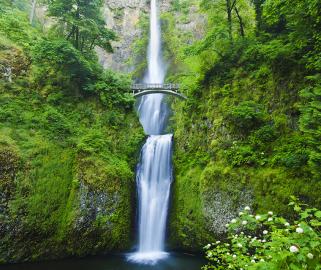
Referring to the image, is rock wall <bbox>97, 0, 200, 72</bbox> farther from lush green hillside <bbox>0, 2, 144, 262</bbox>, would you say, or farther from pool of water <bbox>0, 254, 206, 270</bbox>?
pool of water <bbox>0, 254, 206, 270</bbox>

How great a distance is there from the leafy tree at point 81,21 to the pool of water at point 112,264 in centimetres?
1273

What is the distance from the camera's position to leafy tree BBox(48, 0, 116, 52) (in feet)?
53.6

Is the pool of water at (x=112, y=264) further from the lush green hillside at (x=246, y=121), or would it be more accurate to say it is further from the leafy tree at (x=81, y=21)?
the leafy tree at (x=81, y=21)

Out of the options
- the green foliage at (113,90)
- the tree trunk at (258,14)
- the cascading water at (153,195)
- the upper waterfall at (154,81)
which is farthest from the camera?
the upper waterfall at (154,81)

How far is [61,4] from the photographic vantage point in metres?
16.2

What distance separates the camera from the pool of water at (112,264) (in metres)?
10.7

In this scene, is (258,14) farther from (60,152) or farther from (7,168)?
(7,168)

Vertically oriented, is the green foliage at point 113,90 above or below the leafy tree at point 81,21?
below

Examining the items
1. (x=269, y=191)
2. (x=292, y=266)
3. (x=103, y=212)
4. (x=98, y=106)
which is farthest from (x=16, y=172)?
(x=292, y=266)

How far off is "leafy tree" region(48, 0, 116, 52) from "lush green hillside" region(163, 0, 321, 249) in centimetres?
614

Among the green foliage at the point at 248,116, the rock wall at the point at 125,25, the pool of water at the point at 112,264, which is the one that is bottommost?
the pool of water at the point at 112,264

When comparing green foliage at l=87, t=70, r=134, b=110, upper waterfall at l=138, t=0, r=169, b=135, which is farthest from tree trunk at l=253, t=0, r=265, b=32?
upper waterfall at l=138, t=0, r=169, b=135

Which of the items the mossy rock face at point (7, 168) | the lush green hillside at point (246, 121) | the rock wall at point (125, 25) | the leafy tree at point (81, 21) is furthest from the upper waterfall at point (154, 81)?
the mossy rock face at point (7, 168)

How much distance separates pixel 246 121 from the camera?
40.2 feet
